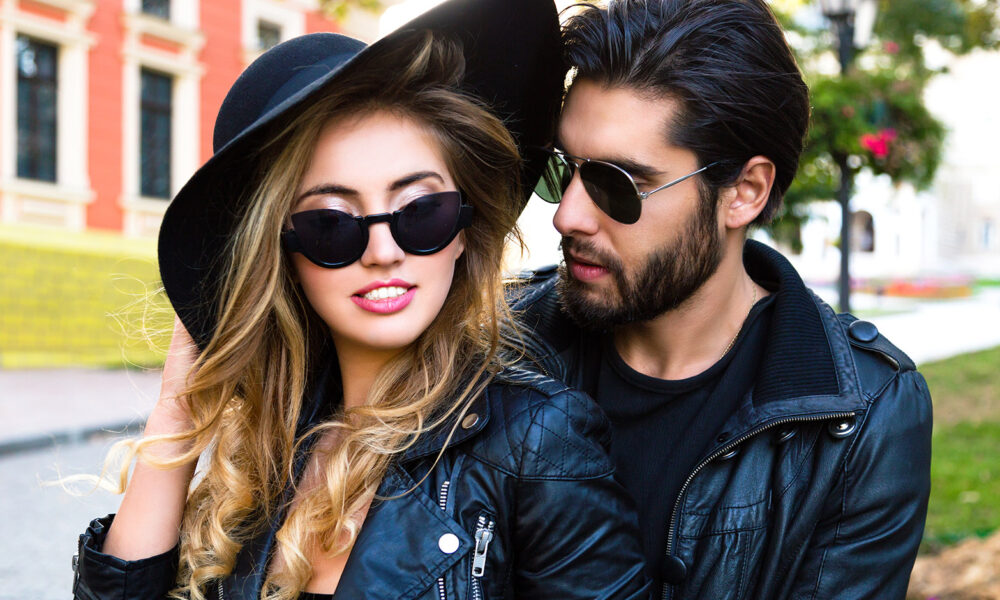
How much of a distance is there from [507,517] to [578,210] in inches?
37.3

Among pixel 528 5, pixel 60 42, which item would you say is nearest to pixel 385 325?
pixel 528 5

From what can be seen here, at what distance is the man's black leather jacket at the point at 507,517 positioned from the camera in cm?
170

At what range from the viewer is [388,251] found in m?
1.78

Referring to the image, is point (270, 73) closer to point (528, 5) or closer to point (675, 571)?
point (528, 5)

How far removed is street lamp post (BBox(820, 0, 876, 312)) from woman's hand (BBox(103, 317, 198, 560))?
174 inches

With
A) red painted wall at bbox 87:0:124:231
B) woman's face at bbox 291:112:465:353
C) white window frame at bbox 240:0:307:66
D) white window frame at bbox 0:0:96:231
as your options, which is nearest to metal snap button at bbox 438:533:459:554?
woman's face at bbox 291:112:465:353

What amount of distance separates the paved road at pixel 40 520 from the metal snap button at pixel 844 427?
3754 millimetres

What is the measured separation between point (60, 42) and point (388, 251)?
13.6 m

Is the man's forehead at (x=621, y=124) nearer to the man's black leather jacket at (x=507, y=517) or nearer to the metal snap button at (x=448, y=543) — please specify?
the man's black leather jacket at (x=507, y=517)

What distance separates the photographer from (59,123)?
13312 mm

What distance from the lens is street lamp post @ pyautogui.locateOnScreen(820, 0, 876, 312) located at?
18.9 ft

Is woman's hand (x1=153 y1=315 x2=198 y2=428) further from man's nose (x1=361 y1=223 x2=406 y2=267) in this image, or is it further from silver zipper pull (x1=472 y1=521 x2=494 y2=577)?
silver zipper pull (x1=472 y1=521 x2=494 y2=577)

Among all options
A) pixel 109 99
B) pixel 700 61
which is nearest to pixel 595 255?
pixel 700 61

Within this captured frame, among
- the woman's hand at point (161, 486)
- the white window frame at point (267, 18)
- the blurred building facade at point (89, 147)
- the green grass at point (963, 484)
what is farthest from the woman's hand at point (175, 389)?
the white window frame at point (267, 18)
